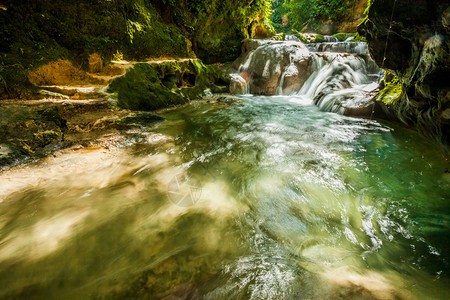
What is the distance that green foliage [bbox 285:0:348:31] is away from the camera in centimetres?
1731

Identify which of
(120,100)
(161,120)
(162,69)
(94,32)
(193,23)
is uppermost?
(193,23)

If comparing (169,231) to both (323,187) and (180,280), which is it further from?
(323,187)

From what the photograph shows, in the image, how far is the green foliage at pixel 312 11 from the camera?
682 inches

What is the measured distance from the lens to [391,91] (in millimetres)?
4207

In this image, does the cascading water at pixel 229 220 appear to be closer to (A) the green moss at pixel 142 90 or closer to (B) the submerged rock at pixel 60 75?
(A) the green moss at pixel 142 90

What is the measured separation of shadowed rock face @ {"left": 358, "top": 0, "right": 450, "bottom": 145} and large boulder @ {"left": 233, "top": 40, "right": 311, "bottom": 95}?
6361mm

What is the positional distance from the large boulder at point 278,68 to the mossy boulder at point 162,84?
268cm

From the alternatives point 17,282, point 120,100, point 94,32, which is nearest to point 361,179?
point 17,282

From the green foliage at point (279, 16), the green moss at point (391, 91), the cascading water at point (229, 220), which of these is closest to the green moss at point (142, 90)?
the cascading water at point (229, 220)

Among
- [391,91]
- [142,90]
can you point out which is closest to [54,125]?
[142,90]

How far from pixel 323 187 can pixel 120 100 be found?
17.6 feet

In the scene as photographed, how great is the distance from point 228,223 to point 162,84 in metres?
5.95

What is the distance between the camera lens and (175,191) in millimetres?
2371

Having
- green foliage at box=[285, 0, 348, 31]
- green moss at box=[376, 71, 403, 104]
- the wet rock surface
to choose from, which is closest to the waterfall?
green moss at box=[376, 71, 403, 104]
